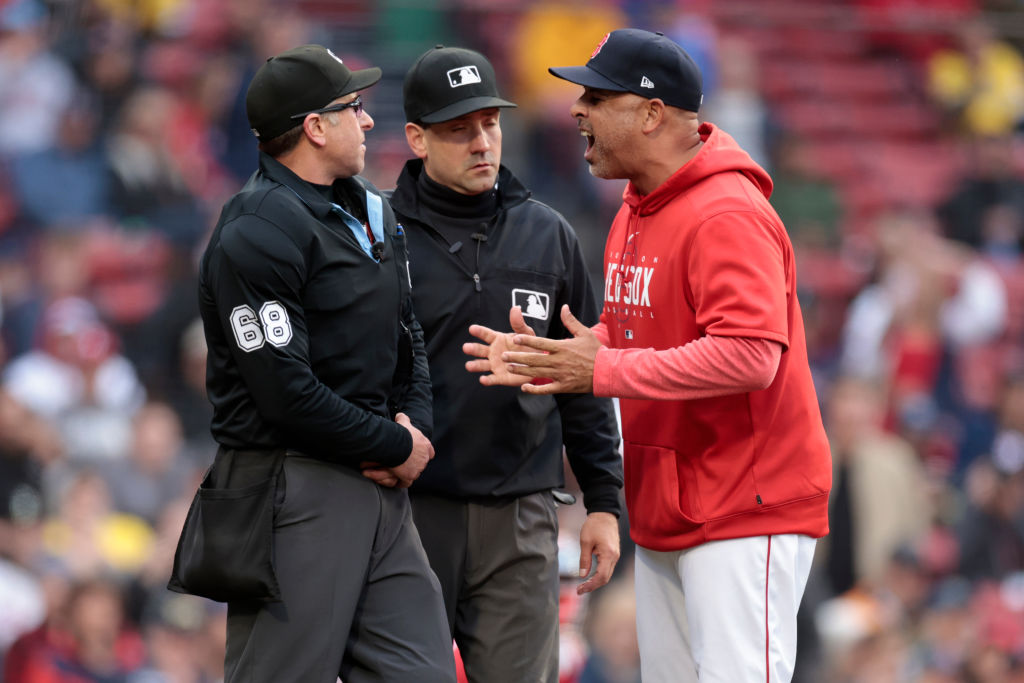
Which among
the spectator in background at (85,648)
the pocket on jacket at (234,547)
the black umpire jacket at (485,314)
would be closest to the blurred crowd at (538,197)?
the spectator in background at (85,648)

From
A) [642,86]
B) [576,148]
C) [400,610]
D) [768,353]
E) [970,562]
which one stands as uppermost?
[642,86]

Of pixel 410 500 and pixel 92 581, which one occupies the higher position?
pixel 410 500

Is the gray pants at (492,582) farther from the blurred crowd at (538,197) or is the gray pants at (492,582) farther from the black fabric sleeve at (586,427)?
the blurred crowd at (538,197)

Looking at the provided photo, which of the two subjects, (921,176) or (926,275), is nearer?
(926,275)

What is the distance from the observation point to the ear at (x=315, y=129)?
3.42 meters

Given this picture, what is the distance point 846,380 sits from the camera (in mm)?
8805

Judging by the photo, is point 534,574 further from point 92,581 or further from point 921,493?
point 921,493

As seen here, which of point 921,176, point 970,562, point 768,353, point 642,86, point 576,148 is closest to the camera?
point 768,353

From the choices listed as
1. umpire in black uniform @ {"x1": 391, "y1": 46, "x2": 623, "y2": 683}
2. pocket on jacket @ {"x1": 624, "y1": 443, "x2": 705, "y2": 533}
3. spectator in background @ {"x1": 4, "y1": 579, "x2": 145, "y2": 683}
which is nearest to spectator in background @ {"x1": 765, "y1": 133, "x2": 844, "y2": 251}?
spectator in background @ {"x1": 4, "y1": 579, "x2": 145, "y2": 683}

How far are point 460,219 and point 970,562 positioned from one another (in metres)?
5.64

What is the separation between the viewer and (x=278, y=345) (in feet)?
10.5

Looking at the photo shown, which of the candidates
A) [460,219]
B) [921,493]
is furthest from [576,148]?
[460,219]

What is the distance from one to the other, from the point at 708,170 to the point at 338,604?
1.44 m

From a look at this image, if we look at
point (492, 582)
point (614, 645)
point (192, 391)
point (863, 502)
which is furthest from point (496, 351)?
point (863, 502)
